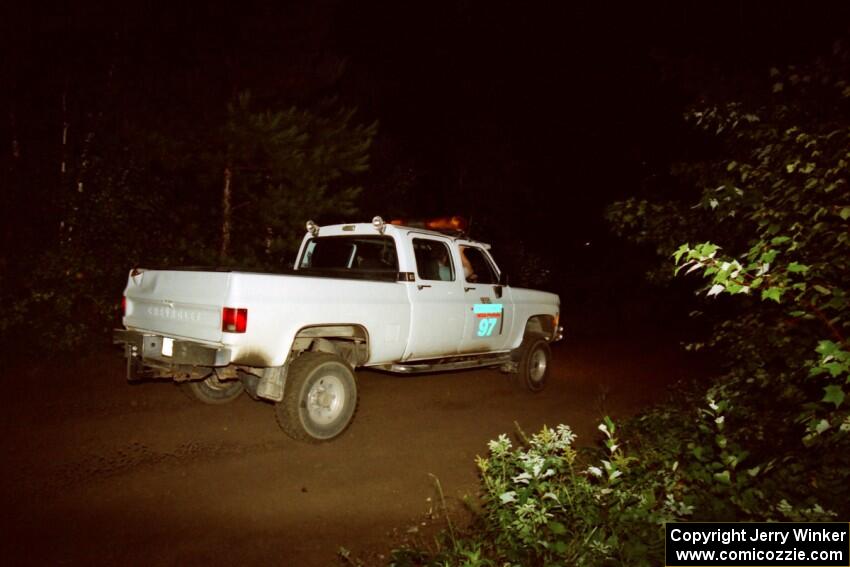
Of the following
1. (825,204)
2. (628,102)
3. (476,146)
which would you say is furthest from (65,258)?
(628,102)

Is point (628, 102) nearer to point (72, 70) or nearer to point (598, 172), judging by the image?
point (598, 172)

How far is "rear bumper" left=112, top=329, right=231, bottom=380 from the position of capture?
4.87m

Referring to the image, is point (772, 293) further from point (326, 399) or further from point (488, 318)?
point (488, 318)

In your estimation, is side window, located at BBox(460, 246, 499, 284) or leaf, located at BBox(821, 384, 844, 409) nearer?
leaf, located at BBox(821, 384, 844, 409)

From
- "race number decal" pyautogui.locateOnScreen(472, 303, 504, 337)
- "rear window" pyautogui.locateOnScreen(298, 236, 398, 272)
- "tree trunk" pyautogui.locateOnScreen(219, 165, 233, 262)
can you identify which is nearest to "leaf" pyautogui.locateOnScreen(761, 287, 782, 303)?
"rear window" pyautogui.locateOnScreen(298, 236, 398, 272)

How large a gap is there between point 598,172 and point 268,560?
86.2ft

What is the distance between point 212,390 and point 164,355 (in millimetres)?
1432

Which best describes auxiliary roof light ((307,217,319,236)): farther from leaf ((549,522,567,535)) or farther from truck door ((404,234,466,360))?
leaf ((549,522,567,535))

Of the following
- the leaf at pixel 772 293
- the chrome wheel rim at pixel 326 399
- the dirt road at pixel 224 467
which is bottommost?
the dirt road at pixel 224 467

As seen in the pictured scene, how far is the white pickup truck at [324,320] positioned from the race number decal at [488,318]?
0.01 meters

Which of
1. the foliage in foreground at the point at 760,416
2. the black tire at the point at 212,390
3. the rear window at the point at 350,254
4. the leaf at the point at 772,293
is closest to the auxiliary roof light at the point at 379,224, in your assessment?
the rear window at the point at 350,254

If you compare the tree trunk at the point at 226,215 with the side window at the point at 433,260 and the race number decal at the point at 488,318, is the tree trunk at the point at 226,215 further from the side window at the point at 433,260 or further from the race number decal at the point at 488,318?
the race number decal at the point at 488,318

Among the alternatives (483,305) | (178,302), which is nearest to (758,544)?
(483,305)

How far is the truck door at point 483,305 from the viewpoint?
7223 mm
